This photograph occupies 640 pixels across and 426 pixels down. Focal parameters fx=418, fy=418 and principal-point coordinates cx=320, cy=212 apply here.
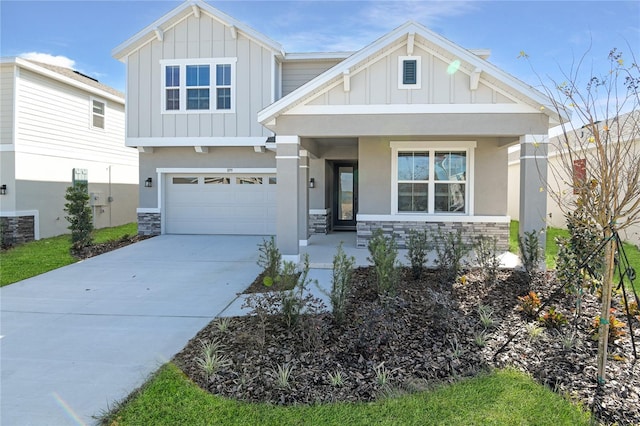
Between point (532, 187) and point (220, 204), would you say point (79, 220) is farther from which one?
point (532, 187)

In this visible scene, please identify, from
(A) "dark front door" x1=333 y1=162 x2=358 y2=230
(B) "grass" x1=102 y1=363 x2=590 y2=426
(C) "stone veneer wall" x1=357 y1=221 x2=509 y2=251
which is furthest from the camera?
(A) "dark front door" x1=333 y1=162 x2=358 y2=230

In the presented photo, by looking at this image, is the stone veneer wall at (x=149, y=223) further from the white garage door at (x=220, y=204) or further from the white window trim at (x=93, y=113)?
the white window trim at (x=93, y=113)

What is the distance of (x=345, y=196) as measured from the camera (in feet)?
47.6

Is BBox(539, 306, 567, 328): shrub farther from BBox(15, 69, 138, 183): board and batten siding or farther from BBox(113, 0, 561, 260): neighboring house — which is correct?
BBox(15, 69, 138, 183): board and batten siding

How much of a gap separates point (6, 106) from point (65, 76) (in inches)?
88.8

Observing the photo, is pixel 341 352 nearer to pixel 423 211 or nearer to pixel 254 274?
pixel 254 274

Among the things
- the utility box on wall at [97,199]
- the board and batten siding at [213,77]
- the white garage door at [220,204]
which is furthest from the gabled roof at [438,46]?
the utility box on wall at [97,199]

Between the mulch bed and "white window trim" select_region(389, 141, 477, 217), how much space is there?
4853 mm

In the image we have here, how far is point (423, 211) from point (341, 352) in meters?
6.89

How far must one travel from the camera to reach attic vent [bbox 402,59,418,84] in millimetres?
8352

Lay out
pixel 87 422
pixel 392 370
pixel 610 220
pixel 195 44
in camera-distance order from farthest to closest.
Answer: pixel 195 44 → pixel 392 370 → pixel 610 220 → pixel 87 422

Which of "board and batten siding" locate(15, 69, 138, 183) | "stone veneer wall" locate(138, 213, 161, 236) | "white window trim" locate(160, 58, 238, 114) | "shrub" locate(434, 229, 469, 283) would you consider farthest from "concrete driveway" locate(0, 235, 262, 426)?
"board and batten siding" locate(15, 69, 138, 183)

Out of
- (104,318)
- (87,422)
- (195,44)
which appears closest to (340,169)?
(195,44)

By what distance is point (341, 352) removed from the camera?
4.43 metres
